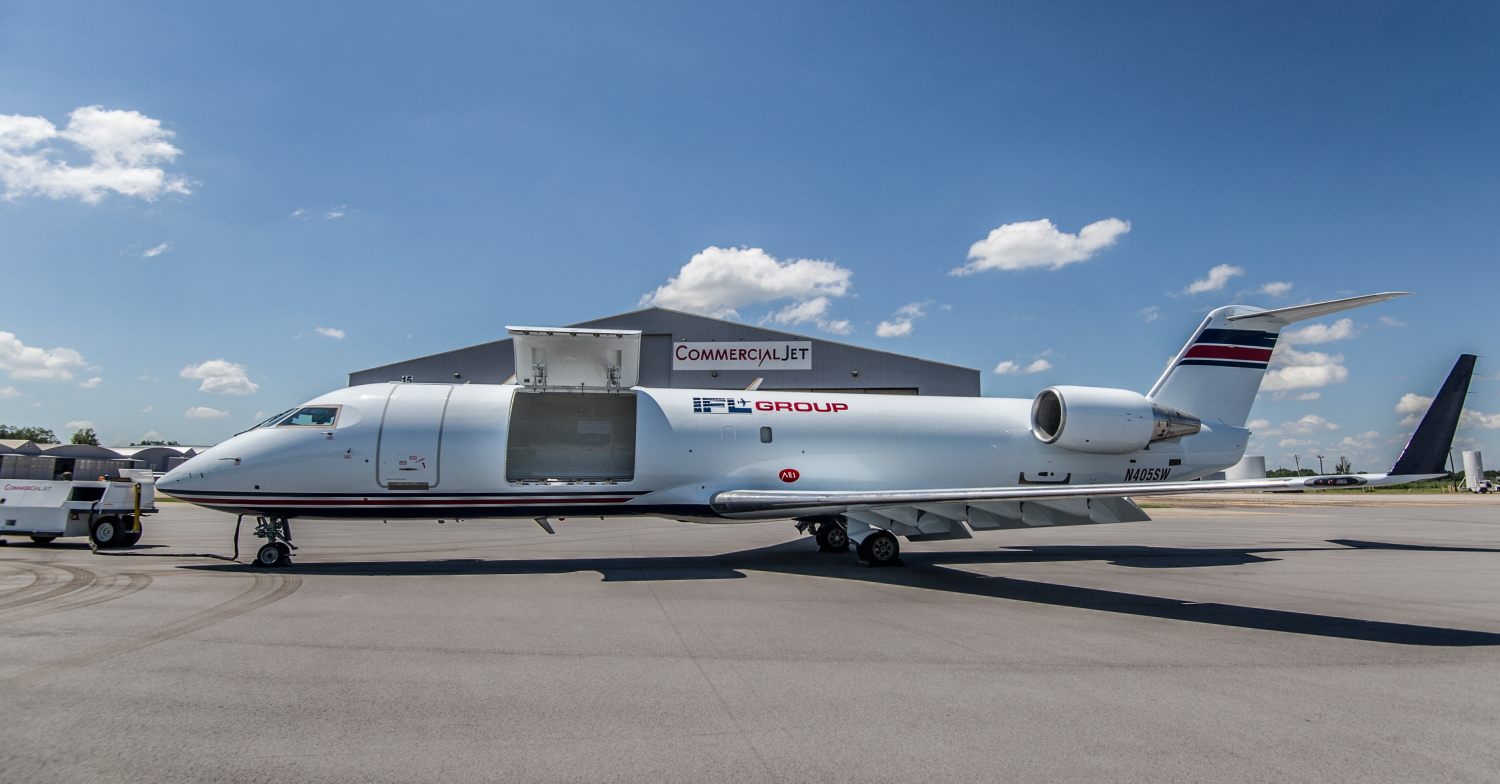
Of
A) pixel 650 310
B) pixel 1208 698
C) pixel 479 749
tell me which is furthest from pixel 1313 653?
pixel 650 310

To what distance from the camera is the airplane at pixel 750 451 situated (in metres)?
11.2

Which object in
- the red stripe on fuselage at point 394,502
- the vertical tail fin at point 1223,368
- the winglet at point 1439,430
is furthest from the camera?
the vertical tail fin at point 1223,368

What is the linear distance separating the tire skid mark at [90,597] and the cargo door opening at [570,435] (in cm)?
583

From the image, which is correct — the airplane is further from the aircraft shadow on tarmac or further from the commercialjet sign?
the commercialjet sign

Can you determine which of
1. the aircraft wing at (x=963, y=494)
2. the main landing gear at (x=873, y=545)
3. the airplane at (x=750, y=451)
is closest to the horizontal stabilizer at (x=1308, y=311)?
the airplane at (x=750, y=451)

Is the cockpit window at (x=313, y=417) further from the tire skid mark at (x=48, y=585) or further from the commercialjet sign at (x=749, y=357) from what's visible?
the commercialjet sign at (x=749, y=357)

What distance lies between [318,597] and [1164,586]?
38.3 feet

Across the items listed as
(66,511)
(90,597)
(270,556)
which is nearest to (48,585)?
(90,597)

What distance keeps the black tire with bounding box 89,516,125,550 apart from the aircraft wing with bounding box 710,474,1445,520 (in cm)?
1209

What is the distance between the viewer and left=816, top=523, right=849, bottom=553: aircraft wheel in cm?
1427

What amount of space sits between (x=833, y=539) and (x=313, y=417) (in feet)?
32.3

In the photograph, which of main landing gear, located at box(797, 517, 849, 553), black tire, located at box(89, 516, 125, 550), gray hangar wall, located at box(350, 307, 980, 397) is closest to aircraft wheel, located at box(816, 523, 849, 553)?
main landing gear, located at box(797, 517, 849, 553)

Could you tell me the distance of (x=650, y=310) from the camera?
29.9m

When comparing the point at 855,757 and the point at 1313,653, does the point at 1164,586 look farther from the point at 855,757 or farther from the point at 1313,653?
Result: the point at 855,757
